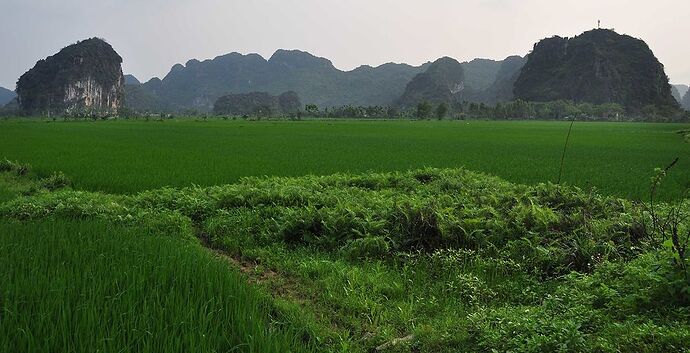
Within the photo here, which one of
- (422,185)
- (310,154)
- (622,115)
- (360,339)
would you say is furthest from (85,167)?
(622,115)

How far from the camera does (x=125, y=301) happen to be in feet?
11.3

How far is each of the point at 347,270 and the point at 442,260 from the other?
1213 millimetres

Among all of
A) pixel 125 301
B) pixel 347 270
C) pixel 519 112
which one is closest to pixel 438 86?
pixel 519 112

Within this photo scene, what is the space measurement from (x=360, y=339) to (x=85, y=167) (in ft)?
43.0

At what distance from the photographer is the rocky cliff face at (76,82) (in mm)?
110938

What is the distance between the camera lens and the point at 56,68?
116250 millimetres

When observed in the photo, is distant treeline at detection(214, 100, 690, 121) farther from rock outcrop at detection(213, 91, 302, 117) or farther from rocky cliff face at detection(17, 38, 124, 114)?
rocky cliff face at detection(17, 38, 124, 114)

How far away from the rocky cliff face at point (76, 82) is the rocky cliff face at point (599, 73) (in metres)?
113

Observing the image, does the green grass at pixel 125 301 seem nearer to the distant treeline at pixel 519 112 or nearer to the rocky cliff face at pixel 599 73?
the distant treeline at pixel 519 112

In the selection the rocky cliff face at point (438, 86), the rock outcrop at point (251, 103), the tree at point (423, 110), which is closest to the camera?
the tree at point (423, 110)

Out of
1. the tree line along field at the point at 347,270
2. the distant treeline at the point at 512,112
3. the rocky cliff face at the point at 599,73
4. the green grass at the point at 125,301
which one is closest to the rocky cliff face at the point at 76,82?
the distant treeline at the point at 512,112

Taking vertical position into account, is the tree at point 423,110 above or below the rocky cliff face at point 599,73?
below

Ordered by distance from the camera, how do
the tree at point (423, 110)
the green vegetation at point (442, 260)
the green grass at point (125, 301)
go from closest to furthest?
the green grass at point (125, 301), the green vegetation at point (442, 260), the tree at point (423, 110)

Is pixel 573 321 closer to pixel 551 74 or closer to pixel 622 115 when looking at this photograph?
pixel 622 115
